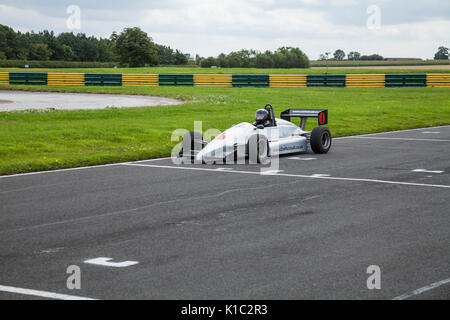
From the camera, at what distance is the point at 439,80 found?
4228cm

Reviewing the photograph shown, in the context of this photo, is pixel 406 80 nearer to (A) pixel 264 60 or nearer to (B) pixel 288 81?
(B) pixel 288 81

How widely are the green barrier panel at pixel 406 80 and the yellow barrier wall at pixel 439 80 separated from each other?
0.32 m

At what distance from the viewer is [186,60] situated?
168 meters

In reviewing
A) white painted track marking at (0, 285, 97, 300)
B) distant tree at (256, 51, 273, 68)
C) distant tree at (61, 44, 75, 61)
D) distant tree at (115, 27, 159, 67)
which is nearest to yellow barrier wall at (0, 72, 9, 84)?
white painted track marking at (0, 285, 97, 300)

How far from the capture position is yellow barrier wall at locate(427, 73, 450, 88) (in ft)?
138

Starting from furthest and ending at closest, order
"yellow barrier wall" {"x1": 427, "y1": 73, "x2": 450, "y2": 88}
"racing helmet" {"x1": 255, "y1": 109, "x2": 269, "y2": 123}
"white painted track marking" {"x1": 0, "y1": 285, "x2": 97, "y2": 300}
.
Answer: "yellow barrier wall" {"x1": 427, "y1": 73, "x2": 450, "y2": 88} → "racing helmet" {"x1": 255, "y1": 109, "x2": 269, "y2": 123} → "white painted track marking" {"x1": 0, "y1": 285, "x2": 97, "y2": 300}

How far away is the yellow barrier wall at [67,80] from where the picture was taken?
4491 centimetres

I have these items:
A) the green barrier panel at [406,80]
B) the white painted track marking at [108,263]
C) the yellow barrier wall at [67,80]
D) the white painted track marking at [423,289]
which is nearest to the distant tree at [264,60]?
the yellow barrier wall at [67,80]

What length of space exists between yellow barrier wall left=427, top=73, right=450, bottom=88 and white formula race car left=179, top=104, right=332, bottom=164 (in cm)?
2928

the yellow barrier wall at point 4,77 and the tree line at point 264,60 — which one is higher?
the tree line at point 264,60

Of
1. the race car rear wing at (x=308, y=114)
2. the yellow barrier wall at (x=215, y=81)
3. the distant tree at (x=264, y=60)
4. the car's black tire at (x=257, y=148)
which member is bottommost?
the car's black tire at (x=257, y=148)

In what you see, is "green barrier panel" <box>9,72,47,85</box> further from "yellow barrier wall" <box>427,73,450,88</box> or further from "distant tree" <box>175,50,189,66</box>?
"distant tree" <box>175,50,189,66</box>

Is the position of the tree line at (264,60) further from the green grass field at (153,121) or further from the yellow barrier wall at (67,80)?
the green grass field at (153,121)
